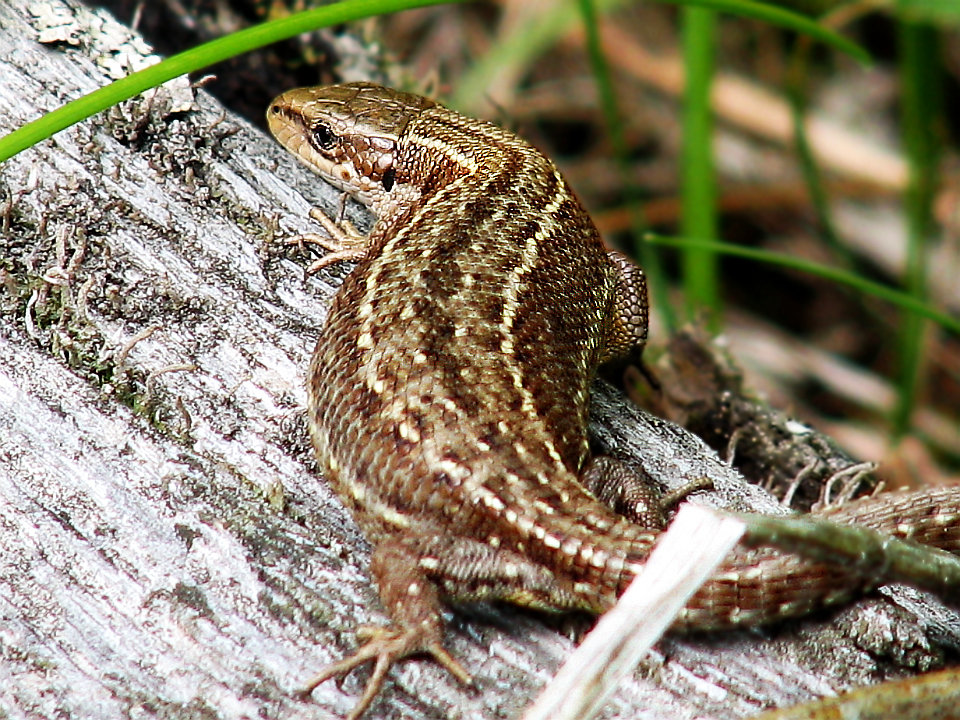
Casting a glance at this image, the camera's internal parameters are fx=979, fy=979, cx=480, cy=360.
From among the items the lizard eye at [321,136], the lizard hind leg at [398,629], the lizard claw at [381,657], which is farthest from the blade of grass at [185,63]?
the lizard claw at [381,657]

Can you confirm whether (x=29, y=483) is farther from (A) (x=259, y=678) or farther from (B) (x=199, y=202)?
(B) (x=199, y=202)

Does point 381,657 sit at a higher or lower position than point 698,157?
lower

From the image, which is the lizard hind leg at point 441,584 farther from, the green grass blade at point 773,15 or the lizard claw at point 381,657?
the green grass blade at point 773,15

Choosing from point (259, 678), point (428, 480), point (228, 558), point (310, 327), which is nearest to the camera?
point (259, 678)

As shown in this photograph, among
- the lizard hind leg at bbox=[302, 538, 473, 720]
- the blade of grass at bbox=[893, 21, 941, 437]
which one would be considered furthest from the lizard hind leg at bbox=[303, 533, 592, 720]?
the blade of grass at bbox=[893, 21, 941, 437]

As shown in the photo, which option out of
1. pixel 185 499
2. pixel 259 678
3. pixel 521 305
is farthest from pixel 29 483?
pixel 521 305

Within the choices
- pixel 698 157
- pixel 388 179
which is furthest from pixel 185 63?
pixel 698 157

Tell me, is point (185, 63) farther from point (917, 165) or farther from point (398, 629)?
point (917, 165)

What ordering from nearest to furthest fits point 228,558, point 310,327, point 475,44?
1. point 228,558
2. point 310,327
3. point 475,44
